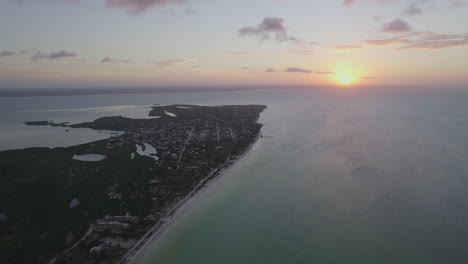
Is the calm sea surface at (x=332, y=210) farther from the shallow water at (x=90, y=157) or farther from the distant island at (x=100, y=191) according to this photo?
the shallow water at (x=90, y=157)

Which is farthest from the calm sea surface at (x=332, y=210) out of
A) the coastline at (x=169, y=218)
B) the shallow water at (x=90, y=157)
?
the shallow water at (x=90, y=157)

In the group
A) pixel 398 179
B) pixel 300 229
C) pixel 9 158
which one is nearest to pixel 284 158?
pixel 398 179

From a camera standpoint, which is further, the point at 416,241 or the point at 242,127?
the point at 242,127

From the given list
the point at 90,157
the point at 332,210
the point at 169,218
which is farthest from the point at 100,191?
the point at 332,210

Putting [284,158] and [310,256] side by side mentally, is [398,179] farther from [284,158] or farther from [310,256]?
[310,256]

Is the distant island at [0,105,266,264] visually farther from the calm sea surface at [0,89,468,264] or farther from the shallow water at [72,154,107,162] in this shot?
the calm sea surface at [0,89,468,264]
